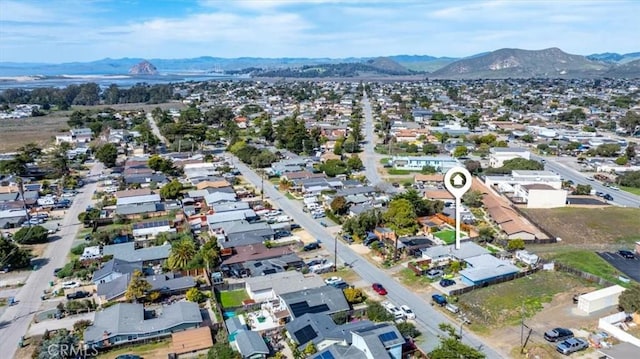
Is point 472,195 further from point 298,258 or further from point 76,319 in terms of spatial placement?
point 76,319

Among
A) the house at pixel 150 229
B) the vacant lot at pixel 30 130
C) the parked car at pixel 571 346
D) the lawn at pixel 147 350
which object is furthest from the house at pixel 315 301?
the vacant lot at pixel 30 130

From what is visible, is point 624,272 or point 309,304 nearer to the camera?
point 309,304

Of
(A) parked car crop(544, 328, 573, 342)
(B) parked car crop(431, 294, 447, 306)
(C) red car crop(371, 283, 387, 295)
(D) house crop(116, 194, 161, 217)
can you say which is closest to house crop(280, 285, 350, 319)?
(C) red car crop(371, 283, 387, 295)

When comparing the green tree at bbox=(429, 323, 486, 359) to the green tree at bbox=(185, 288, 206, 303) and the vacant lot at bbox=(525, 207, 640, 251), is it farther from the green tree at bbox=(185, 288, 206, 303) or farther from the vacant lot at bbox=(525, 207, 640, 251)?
the vacant lot at bbox=(525, 207, 640, 251)

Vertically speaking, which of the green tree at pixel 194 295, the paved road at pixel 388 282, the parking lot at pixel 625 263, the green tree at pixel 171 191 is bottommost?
the parking lot at pixel 625 263

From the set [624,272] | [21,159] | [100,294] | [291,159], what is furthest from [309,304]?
[21,159]

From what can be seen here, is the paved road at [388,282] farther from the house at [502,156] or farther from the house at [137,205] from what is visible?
the house at [502,156]

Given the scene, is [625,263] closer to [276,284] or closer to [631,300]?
[631,300]
